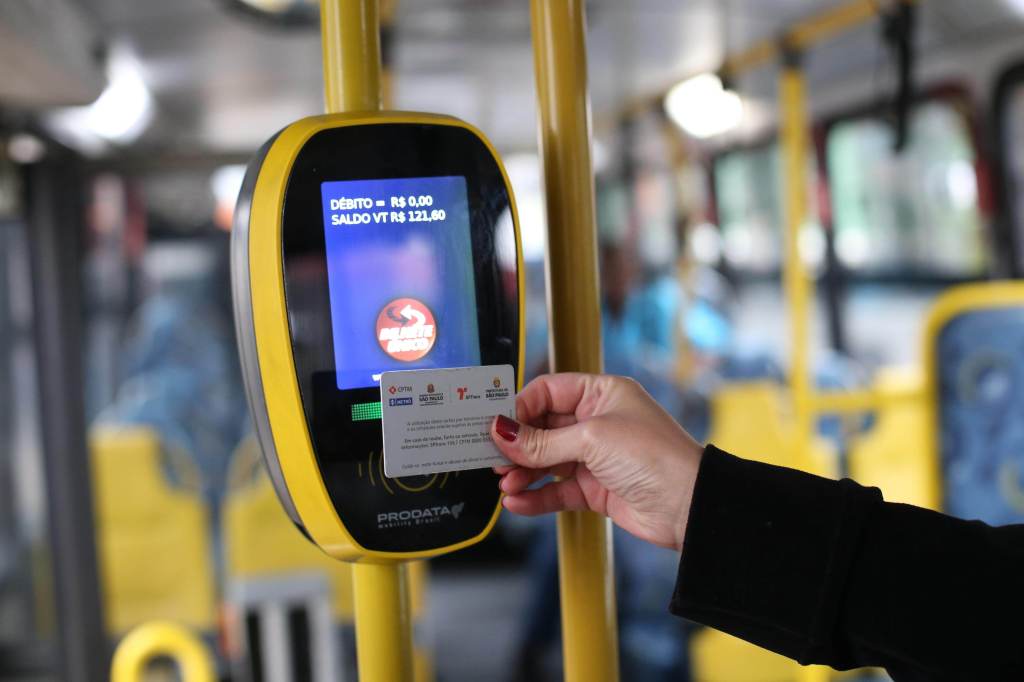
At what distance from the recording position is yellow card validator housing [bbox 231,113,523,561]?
0.80 m

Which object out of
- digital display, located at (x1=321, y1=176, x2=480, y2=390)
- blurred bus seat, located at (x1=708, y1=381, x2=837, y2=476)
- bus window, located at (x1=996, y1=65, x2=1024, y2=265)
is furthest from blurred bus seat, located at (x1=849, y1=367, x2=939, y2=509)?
digital display, located at (x1=321, y1=176, x2=480, y2=390)

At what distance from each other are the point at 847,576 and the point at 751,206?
17.6 ft

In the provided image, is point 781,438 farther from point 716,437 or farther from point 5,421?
point 5,421

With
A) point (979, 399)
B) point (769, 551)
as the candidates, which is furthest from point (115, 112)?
point (769, 551)

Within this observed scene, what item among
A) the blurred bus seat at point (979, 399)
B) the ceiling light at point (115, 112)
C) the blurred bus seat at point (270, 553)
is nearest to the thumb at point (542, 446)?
the blurred bus seat at point (270, 553)

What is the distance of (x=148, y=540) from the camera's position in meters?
4.24

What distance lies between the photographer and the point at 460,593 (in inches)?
216

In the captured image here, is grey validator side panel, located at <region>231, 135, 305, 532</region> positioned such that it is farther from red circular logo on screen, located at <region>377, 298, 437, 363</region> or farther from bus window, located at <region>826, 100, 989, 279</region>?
bus window, located at <region>826, 100, 989, 279</region>

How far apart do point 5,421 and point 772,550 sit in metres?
4.59

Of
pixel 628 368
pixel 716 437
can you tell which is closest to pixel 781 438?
pixel 716 437

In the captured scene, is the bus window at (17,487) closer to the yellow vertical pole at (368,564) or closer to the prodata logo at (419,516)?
the yellow vertical pole at (368,564)

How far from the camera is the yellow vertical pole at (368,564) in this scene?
2.98 ft

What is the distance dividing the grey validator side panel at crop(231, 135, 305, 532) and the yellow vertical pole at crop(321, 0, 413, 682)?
12cm

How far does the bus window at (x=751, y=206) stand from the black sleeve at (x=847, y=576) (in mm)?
5069
